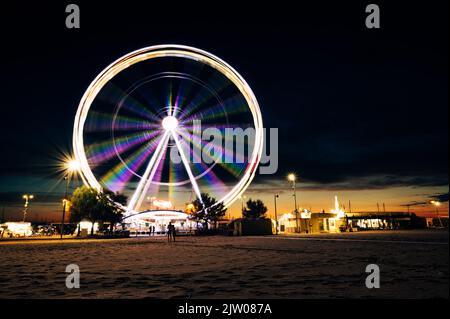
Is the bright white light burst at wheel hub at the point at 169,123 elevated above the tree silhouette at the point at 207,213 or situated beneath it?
elevated above

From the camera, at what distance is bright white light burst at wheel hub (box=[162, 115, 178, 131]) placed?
3128 cm

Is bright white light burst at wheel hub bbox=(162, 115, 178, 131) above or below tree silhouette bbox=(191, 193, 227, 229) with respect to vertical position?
above

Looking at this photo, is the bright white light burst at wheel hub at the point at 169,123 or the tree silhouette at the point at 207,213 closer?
the bright white light burst at wheel hub at the point at 169,123

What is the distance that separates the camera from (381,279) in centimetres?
586

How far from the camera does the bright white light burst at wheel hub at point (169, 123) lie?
31281 millimetres

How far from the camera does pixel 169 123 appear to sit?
1235 inches

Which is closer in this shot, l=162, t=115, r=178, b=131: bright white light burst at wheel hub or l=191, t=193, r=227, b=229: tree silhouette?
l=162, t=115, r=178, b=131: bright white light burst at wheel hub
